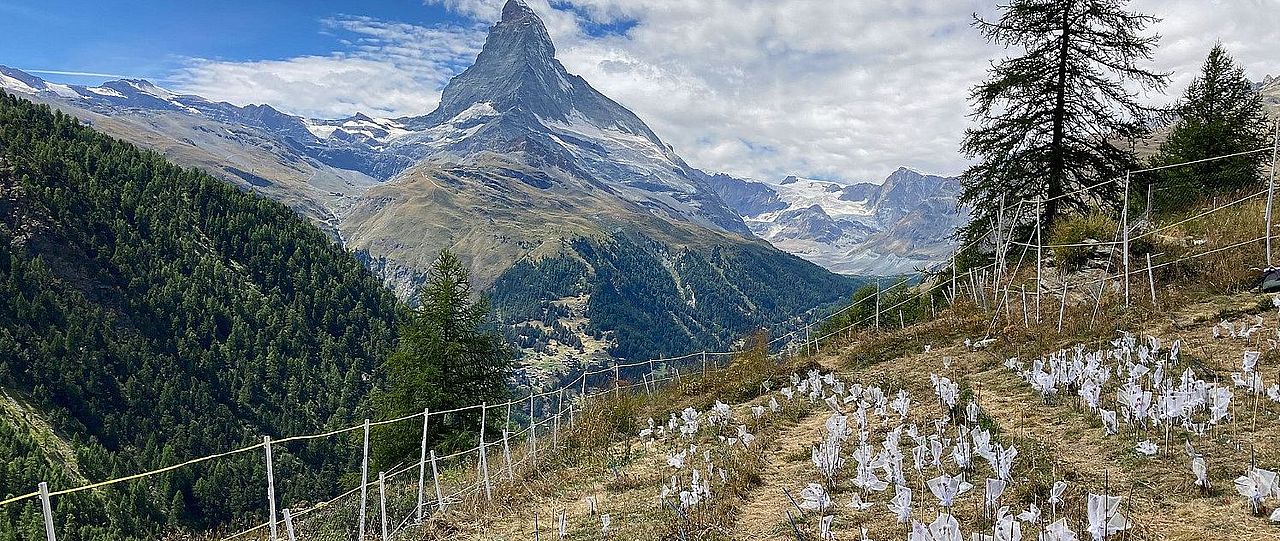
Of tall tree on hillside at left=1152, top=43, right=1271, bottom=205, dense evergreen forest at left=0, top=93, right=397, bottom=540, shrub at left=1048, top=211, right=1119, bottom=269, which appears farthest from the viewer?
dense evergreen forest at left=0, top=93, right=397, bottom=540

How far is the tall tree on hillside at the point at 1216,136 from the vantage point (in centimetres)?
3103

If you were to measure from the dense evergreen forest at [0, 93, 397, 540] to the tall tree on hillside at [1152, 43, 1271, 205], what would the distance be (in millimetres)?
97854

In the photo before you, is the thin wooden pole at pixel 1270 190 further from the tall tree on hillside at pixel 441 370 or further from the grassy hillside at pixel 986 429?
the tall tree on hillside at pixel 441 370

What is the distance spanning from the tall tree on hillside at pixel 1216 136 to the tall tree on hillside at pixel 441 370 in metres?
29.2

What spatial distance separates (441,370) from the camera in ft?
115

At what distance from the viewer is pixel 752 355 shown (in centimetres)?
2072

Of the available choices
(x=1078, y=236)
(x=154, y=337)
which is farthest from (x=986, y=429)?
(x=154, y=337)

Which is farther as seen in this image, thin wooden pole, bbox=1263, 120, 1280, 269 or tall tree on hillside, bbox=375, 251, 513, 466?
tall tree on hillside, bbox=375, 251, 513, 466

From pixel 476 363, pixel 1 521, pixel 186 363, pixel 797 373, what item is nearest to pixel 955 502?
pixel 797 373

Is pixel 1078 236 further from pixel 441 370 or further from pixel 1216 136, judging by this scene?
pixel 441 370

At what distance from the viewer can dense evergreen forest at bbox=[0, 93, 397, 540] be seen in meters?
109

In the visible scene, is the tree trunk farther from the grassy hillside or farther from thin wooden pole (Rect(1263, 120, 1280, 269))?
thin wooden pole (Rect(1263, 120, 1280, 269))

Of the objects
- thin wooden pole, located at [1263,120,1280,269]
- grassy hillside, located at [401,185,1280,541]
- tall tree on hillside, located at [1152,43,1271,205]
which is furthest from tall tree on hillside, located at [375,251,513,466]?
tall tree on hillside, located at [1152,43,1271,205]

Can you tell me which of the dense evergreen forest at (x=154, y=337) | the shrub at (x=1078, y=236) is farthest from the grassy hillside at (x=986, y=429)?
the dense evergreen forest at (x=154, y=337)
